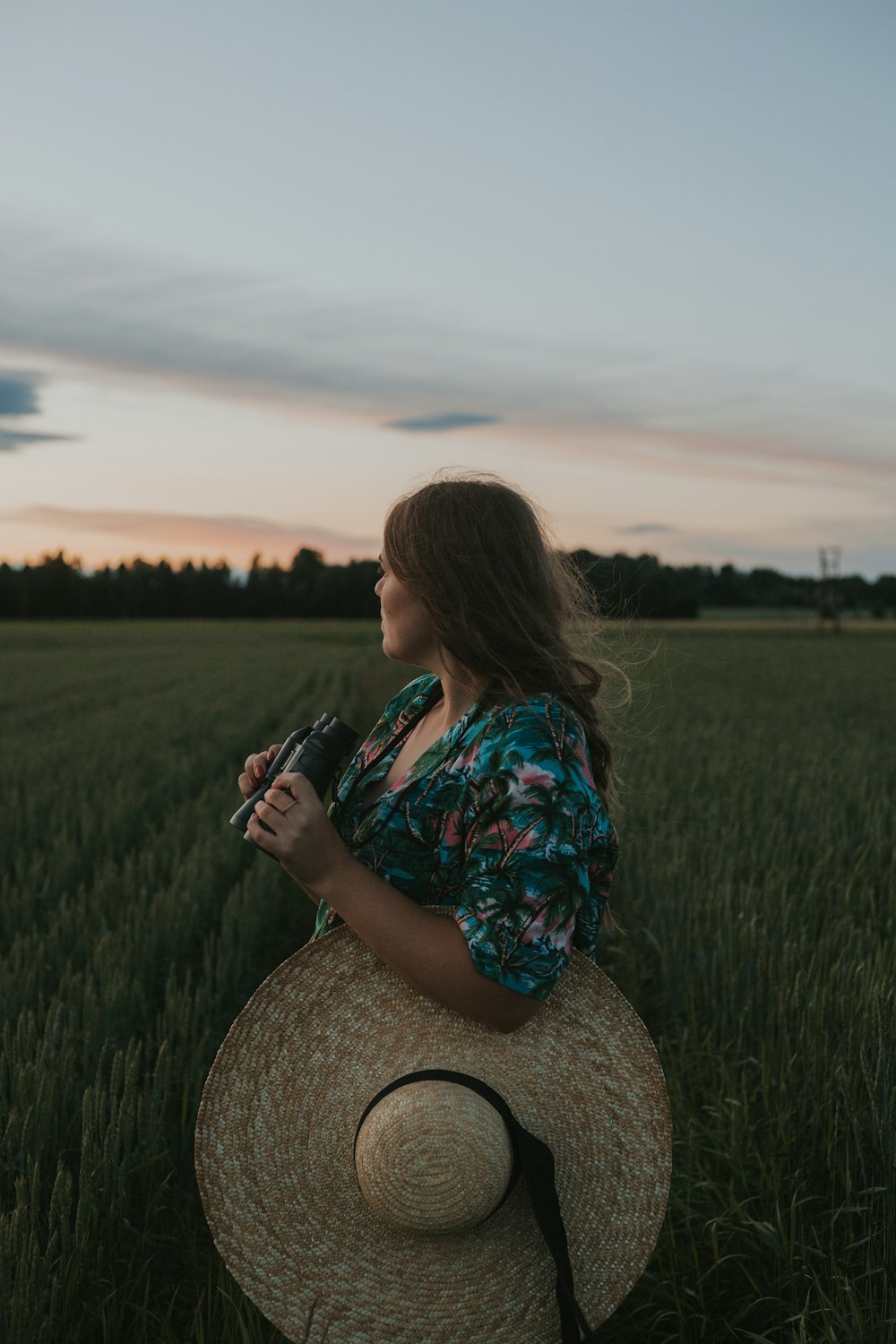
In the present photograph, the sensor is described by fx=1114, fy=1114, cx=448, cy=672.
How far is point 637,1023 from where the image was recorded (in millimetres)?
1585

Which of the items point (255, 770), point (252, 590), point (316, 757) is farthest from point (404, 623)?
point (252, 590)

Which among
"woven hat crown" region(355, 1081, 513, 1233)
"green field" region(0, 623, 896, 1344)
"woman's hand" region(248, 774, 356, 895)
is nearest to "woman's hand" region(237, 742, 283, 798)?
"woman's hand" region(248, 774, 356, 895)

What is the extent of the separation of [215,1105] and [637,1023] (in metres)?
0.62

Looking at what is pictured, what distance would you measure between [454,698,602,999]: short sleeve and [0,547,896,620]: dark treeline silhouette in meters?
84.6

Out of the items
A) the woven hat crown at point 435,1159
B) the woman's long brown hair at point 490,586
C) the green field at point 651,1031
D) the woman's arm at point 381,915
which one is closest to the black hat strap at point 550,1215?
the woven hat crown at point 435,1159

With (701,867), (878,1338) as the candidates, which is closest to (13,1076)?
(878,1338)

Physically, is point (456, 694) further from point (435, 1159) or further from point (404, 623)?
point (435, 1159)

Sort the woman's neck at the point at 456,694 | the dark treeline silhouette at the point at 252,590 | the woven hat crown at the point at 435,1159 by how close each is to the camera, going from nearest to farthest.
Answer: the woven hat crown at the point at 435,1159 → the woman's neck at the point at 456,694 → the dark treeline silhouette at the point at 252,590

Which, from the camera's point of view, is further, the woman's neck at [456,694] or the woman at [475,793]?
the woman's neck at [456,694]

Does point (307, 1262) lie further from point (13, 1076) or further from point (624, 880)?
point (624, 880)

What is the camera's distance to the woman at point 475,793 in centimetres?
148

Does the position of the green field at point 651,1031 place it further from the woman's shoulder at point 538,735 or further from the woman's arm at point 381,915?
the woman's arm at point 381,915

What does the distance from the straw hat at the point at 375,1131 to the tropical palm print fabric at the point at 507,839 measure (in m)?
0.14

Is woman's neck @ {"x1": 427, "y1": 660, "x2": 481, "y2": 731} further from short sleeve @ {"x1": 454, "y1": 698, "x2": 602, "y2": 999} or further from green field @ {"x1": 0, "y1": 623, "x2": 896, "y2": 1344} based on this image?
green field @ {"x1": 0, "y1": 623, "x2": 896, "y2": 1344}
